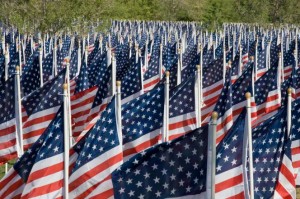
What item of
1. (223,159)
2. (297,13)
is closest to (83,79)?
(223,159)

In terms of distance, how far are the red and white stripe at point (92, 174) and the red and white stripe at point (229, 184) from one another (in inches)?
62.3

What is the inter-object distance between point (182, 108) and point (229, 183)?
3756 millimetres

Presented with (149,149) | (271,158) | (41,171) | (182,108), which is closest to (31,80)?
(182,108)

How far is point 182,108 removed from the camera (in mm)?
12281

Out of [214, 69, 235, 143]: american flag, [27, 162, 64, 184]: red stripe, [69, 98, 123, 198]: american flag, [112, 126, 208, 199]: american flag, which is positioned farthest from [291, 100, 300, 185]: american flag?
[27, 162, 64, 184]: red stripe

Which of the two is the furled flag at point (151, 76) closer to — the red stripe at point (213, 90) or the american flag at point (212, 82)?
the american flag at point (212, 82)

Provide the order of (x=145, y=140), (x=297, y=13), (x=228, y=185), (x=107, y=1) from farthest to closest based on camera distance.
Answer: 1. (x=297, y=13)
2. (x=107, y=1)
3. (x=145, y=140)
4. (x=228, y=185)

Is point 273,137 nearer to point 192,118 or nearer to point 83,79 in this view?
point 192,118

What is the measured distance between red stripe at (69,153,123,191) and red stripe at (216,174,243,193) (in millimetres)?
1606

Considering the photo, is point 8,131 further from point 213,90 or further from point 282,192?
point 213,90

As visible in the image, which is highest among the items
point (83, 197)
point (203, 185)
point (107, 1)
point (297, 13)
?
point (203, 185)

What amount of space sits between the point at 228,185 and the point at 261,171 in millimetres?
945

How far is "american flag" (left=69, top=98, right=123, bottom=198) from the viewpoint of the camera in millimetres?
9516

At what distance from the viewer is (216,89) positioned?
55.8 feet
